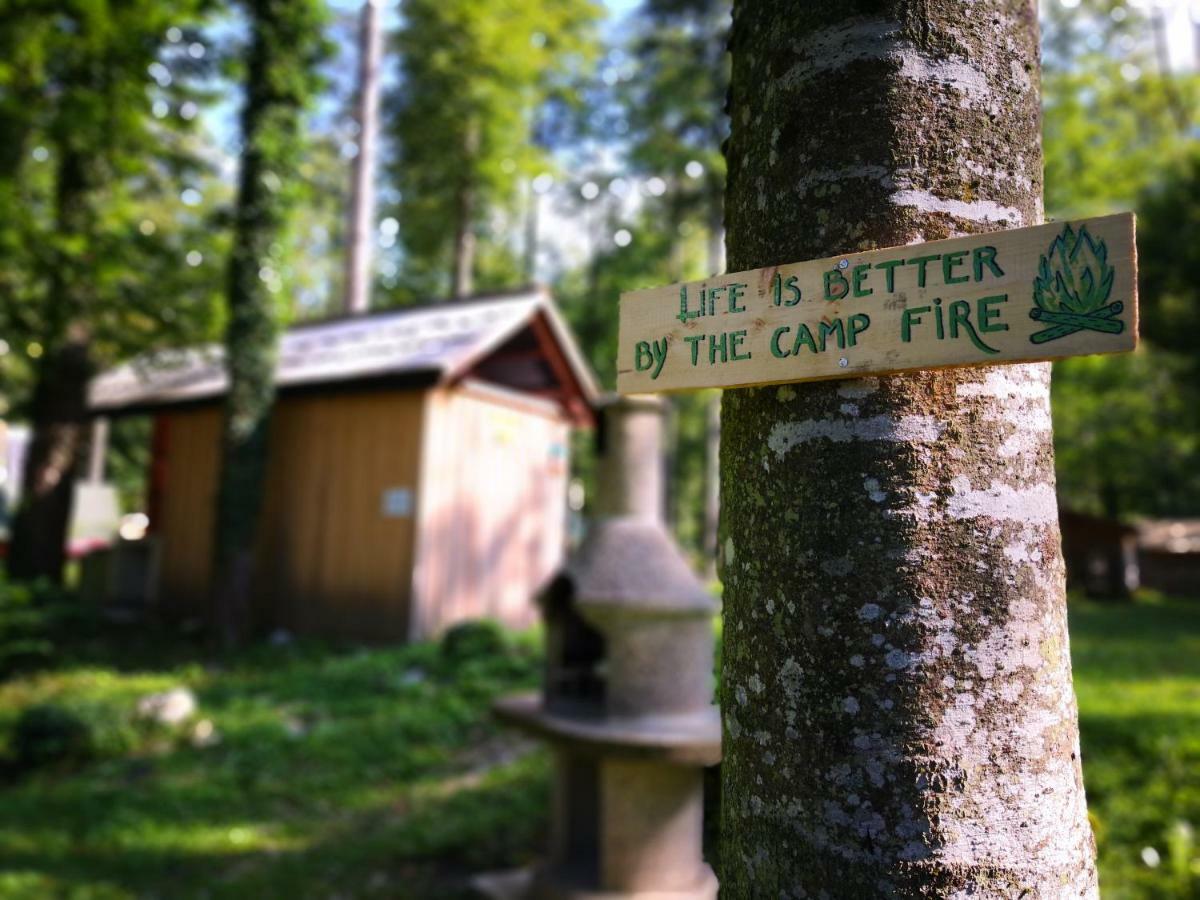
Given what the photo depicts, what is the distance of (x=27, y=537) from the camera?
12.0 m

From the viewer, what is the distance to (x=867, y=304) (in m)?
1.28

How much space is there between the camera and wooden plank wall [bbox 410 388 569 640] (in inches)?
456

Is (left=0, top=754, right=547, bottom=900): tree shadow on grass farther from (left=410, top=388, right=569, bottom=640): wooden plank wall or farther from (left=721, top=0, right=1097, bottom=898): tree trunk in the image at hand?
(left=721, top=0, right=1097, bottom=898): tree trunk

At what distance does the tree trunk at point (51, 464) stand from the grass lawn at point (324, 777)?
2072mm

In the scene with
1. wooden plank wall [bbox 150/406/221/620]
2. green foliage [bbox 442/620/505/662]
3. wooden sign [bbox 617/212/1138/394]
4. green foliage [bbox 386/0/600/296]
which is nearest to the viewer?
wooden sign [bbox 617/212/1138/394]

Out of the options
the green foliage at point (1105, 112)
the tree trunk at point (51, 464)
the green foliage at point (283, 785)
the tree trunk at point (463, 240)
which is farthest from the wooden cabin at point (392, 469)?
the green foliage at point (1105, 112)

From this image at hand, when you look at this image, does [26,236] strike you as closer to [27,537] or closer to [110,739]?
[27,537]

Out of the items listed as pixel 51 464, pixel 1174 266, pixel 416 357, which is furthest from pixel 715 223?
pixel 51 464

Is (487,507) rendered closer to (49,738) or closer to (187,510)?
(187,510)

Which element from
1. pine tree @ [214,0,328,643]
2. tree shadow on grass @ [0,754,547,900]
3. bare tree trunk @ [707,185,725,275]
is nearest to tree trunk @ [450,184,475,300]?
bare tree trunk @ [707,185,725,275]

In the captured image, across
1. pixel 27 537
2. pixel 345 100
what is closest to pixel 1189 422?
pixel 27 537

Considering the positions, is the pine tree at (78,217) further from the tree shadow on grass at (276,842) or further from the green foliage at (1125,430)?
the green foliage at (1125,430)

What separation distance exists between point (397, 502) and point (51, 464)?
4.98 meters

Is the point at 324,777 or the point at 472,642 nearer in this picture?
the point at 324,777
